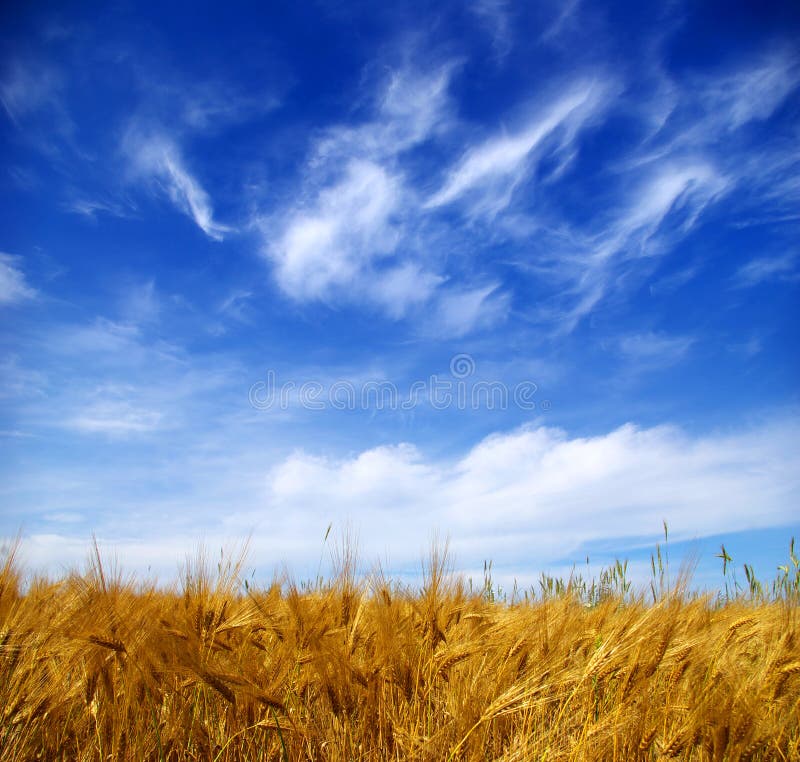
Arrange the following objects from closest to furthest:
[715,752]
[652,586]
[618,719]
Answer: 1. [715,752]
2. [618,719]
3. [652,586]

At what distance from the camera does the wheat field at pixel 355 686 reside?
2357mm

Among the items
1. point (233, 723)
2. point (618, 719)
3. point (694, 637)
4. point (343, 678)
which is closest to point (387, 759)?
point (343, 678)

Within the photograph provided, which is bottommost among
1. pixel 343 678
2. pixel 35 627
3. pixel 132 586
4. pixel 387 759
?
pixel 387 759

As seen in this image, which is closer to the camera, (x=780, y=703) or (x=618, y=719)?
(x=618, y=719)

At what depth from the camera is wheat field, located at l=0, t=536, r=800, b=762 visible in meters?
2.36

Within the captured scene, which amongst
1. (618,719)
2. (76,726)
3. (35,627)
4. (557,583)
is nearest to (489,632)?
(618,719)

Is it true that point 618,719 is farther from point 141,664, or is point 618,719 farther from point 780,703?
point 141,664

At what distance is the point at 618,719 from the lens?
2.40 metres

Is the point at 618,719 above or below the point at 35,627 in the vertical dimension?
below

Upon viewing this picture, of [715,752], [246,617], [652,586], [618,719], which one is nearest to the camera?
[715,752]

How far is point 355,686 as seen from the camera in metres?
2.54

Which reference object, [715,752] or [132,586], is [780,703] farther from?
[132,586]

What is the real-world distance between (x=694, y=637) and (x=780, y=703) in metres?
0.49

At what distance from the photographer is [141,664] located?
2.50 meters
